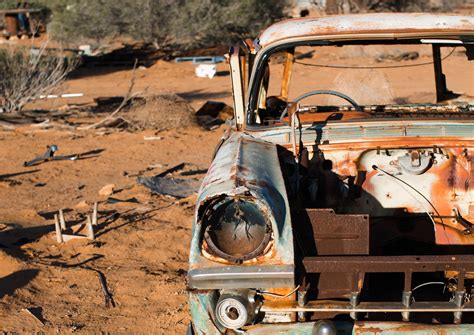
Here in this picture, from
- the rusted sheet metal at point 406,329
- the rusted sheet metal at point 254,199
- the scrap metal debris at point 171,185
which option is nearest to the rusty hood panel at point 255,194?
the rusted sheet metal at point 254,199

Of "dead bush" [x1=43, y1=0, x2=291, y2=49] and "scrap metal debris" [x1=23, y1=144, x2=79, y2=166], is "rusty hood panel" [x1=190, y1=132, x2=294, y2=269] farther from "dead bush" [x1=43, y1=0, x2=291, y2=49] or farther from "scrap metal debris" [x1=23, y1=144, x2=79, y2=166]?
"dead bush" [x1=43, y1=0, x2=291, y2=49]

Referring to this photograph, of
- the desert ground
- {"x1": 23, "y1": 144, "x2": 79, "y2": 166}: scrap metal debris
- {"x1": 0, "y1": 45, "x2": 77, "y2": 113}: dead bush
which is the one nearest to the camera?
the desert ground

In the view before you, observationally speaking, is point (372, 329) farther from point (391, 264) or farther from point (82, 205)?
point (82, 205)

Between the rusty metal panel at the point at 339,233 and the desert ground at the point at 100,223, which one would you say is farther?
the desert ground at the point at 100,223

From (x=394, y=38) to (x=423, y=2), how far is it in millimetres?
21116

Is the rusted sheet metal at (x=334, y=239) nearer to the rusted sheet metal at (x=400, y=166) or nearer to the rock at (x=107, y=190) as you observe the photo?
the rusted sheet metal at (x=400, y=166)

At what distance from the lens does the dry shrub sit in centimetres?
1116

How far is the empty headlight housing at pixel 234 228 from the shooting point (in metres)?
3.07

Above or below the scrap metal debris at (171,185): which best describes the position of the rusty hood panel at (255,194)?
above

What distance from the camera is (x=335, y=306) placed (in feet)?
10.1

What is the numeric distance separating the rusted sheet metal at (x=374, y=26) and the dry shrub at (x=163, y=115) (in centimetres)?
674

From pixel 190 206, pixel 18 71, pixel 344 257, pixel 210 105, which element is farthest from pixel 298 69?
pixel 344 257

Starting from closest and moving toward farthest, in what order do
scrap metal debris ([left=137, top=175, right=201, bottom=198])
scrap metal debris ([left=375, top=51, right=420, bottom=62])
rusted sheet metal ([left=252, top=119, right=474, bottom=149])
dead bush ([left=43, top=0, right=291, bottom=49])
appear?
rusted sheet metal ([left=252, top=119, right=474, bottom=149]), scrap metal debris ([left=137, top=175, right=201, bottom=198]), scrap metal debris ([left=375, top=51, right=420, bottom=62]), dead bush ([left=43, top=0, right=291, bottom=49])

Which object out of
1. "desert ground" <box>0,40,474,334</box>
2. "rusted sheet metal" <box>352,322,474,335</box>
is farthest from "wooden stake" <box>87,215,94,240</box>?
"rusted sheet metal" <box>352,322,474,335</box>
